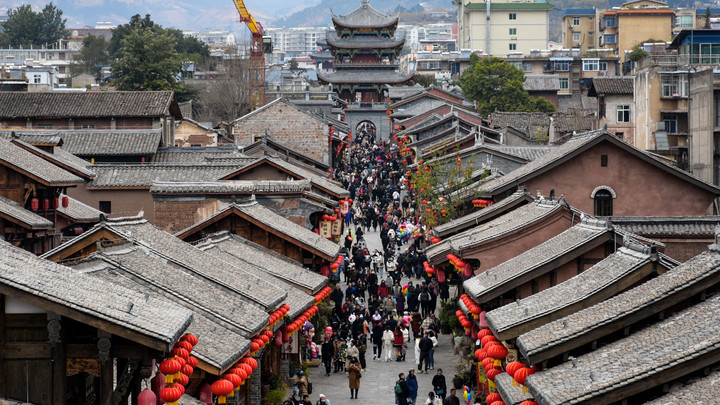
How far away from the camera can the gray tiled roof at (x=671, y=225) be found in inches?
1350

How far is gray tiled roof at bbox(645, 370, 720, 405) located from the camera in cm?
1520

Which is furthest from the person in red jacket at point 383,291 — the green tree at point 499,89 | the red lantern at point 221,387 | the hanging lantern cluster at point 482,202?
the green tree at point 499,89

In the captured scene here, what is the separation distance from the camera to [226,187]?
43.0 meters

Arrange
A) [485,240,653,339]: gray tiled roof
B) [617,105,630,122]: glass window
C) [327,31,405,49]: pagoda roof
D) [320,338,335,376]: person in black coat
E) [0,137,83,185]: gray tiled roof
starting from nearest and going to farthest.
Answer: [485,240,653,339]: gray tiled roof < [320,338,335,376]: person in black coat < [0,137,83,185]: gray tiled roof < [617,105,630,122]: glass window < [327,31,405,49]: pagoda roof

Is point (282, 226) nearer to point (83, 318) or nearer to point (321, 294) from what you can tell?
point (321, 294)

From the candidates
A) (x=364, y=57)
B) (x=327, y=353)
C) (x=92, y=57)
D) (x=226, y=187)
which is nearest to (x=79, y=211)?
(x=226, y=187)

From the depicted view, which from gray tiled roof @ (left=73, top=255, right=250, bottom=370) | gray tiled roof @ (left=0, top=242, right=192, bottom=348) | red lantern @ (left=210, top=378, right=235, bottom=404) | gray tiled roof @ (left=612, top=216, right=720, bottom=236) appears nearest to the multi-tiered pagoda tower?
gray tiled roof @ (left=612, top=216, right=720, bottom=236)

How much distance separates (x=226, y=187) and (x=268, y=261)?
8.58 m

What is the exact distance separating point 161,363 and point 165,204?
26622 millimetres

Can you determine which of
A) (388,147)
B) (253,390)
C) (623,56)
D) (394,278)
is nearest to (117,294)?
(253,390)

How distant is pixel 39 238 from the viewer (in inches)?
1644

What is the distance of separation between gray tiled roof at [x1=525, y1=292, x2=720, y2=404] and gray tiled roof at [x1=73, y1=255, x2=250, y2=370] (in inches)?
208

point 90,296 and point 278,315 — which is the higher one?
point 90,296

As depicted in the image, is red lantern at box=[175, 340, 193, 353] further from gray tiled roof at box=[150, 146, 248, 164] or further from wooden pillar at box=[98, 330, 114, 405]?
gray tiled roof at box=[150, 146, 248, 164]
